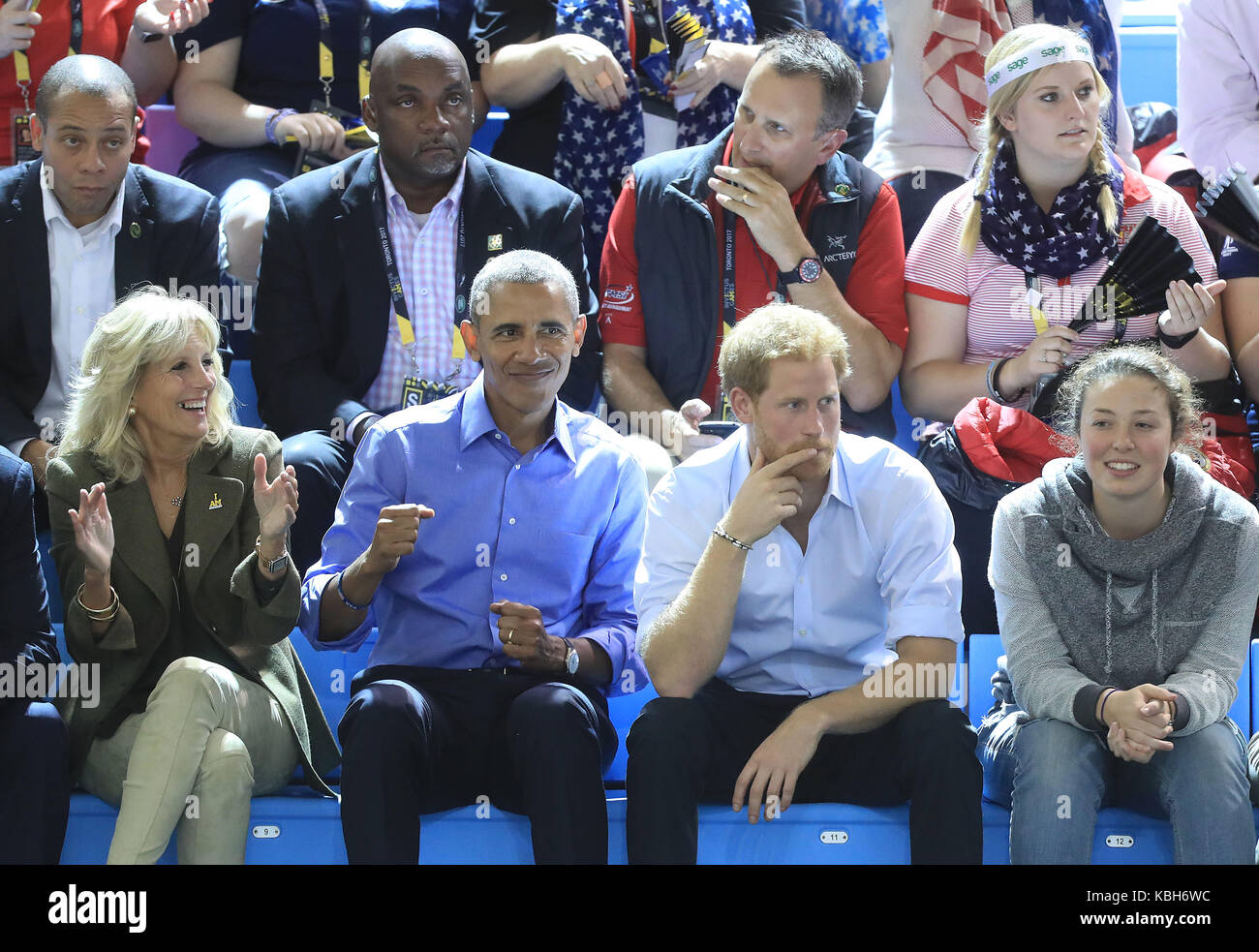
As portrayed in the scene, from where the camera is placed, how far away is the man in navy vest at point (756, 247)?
356 centimetres

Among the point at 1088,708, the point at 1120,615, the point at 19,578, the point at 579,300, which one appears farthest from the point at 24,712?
the point at 1120,615

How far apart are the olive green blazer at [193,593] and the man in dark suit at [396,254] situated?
0.71 metres

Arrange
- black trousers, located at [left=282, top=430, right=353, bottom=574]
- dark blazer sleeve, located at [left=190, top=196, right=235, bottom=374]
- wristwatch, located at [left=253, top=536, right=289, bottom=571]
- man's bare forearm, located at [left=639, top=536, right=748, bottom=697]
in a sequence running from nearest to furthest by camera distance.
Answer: man's bare forearm, located at [left=639, top=536, right=748, bottom=697] < wristwatch, located at [left=253, top=536, right=289, bottom=571] < black trousers, located at [left=282, top=430, right=353, bottom=574] < dark blazer sleeve, located at [left=190, top=196, right=235, bottom=374]

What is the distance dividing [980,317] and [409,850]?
1865 millimetres

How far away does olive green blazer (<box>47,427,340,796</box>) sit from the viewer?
8.98ft

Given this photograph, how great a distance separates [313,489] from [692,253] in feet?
3.46

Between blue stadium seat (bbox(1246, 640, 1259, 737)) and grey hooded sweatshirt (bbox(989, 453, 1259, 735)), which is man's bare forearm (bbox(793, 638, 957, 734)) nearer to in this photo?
grey hooded sweatshirt (bbox(989, 453, 1259, 735))

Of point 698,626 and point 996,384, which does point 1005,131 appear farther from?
point 698,626

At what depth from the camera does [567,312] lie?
3010 millimetres

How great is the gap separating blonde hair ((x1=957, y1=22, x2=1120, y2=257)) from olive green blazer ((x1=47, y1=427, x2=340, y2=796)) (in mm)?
1762

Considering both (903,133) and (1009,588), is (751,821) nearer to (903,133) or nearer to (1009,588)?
(1009,588)

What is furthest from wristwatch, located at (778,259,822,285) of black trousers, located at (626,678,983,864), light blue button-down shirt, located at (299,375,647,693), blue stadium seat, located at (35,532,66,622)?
blue stadium seat, located at (35,532,66,622)

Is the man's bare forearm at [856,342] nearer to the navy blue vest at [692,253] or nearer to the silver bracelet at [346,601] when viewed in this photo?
the navy blue vest at [692,253]

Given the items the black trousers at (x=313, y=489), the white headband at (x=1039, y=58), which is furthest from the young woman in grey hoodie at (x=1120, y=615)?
the black trousers at (x=313, y=489)
